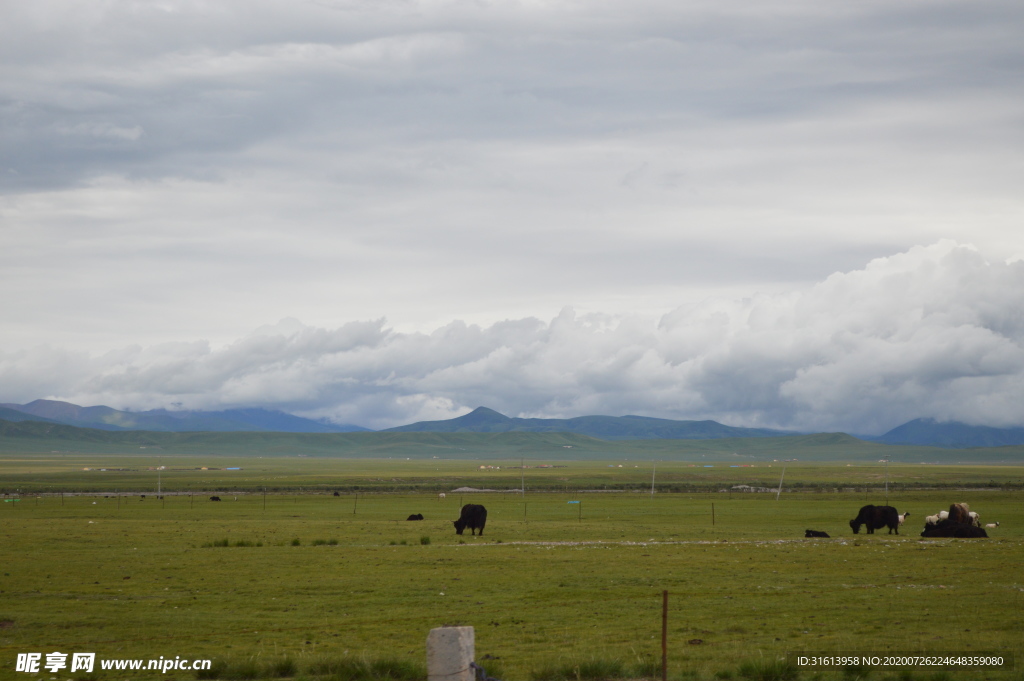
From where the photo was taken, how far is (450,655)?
851cm

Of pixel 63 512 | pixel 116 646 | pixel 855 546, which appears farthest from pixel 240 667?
pixel 63 512

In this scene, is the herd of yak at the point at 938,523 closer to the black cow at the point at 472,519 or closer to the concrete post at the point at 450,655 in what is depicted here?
the black cow at the point at 472,519

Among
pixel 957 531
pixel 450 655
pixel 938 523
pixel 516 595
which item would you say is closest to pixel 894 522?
pixel 938 523

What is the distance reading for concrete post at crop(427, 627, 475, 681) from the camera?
27.8ft

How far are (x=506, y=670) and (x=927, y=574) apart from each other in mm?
14215

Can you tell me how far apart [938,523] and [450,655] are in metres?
33.8

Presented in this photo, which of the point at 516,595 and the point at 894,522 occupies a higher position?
the point at 516,595

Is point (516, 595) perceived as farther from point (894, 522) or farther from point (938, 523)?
point (894, 522)

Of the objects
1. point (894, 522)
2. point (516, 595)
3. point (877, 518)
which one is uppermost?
point (516, 595)

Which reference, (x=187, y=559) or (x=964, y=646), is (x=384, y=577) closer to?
(x=187, y=559)

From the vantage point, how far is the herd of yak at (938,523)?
113 ft

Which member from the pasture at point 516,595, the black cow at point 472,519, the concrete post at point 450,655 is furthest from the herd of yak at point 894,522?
the concrete post at point 450,655

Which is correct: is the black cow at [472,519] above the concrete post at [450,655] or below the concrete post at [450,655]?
below

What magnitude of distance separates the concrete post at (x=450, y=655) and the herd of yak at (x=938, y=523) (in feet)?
99.6
